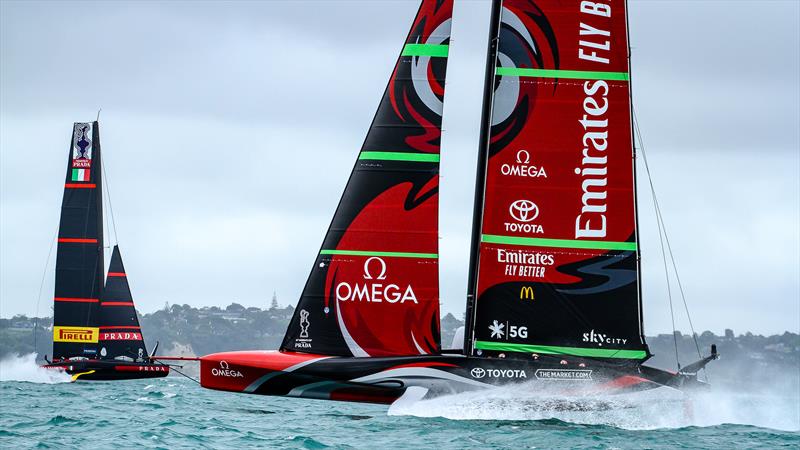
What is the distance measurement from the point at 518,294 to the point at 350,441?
419 centimetres

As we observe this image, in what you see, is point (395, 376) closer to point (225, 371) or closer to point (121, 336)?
point (225, 371)

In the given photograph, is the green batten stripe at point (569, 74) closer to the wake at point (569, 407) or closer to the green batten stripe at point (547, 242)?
the green batten stripe at point (547, 242)

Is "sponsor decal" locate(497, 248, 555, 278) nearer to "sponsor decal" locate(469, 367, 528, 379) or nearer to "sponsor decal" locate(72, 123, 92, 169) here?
"sponsor decal" locate(469, 367, 528, 379)

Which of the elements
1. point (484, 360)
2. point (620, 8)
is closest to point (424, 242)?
point (484, 360)

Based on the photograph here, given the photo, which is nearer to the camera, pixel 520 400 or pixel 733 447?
pixel 733 447

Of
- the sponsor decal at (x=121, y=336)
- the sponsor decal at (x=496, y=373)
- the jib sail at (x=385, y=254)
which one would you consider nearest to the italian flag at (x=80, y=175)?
the sponsor decal at (x=121, y=336)

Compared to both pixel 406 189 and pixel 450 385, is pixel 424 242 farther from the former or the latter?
pixel 450 385

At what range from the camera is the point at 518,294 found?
20.8 m

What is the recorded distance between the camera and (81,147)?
1767 inches

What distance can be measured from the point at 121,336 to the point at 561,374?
26.8m

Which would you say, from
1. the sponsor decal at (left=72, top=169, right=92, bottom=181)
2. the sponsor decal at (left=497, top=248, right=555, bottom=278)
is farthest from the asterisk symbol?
the sponsor decal at (left=72, top=169, right=92, bottom=181)

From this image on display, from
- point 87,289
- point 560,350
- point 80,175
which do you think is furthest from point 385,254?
point 80,175

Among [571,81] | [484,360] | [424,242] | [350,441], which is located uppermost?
[571,81]

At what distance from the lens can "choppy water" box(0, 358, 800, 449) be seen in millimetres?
18078
